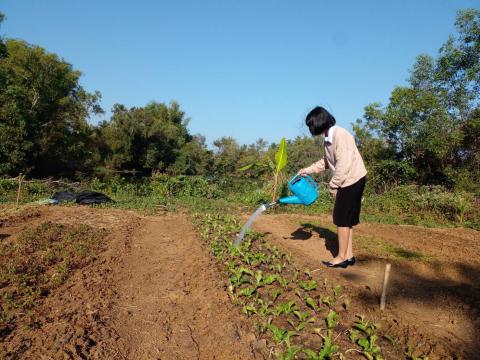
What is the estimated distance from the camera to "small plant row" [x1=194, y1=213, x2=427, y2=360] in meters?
2.20

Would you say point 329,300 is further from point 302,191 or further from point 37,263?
point 37,263

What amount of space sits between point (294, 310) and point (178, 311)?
0.91m

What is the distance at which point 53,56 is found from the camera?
24.1 meters

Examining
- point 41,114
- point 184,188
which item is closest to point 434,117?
point 184,188

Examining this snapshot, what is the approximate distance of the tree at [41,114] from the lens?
677 inches

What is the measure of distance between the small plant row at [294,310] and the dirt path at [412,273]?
24 cm

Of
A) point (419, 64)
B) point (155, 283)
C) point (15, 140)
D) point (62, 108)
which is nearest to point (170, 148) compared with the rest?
point (62, 108)

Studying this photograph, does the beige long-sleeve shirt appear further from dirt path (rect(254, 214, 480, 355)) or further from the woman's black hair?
dirt path (rect(254, 214, 480, 355))

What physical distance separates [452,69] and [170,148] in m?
23.2

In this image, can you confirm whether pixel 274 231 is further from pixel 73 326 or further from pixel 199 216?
pixel 73 326

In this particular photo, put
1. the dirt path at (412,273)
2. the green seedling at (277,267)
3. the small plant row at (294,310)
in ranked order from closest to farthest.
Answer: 1. the small plant row at (294,310)
2. the dirt path at (412,273)
3. the green seedling at (277,267)

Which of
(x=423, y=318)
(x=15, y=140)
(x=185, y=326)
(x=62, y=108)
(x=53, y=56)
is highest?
(x=53, y=56)

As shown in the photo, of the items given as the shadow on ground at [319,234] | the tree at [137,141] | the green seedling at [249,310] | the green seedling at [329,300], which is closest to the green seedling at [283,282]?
the green seedling at [329,300]

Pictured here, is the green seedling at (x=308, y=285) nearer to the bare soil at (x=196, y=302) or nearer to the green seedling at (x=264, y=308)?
the bare soil at (x=196, y=302)
